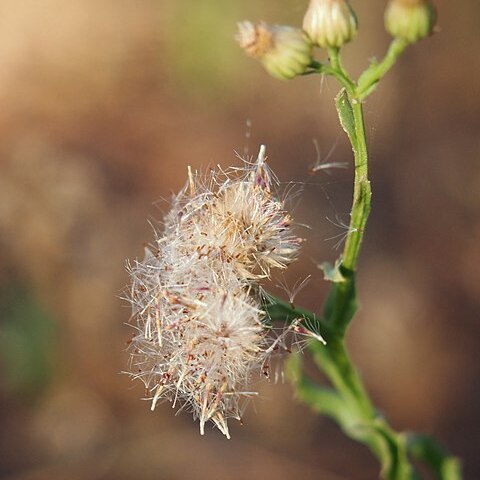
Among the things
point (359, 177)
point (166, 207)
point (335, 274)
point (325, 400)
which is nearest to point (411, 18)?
point (359, 177)

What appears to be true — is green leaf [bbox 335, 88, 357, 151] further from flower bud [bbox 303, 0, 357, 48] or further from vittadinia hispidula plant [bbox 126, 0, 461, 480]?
flower bud [bbox 303, 0, 357, 48]

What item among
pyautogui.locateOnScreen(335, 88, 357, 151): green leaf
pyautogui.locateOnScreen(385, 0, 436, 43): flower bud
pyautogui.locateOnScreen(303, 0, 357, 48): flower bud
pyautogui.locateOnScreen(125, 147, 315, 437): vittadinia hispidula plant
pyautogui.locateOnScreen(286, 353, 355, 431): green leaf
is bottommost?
pyautogui.locateOnScreen(286, 353, 355, 431): green leaf

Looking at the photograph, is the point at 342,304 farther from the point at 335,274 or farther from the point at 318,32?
the point at 318,32

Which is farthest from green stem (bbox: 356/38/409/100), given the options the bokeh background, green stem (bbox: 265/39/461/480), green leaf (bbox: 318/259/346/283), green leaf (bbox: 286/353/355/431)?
the bokeh background

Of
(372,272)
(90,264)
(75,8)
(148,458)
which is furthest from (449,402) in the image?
(75,8)

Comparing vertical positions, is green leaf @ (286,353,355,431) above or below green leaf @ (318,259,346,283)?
below

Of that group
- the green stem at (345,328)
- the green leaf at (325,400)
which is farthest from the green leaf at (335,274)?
the green leaf at (325,400)

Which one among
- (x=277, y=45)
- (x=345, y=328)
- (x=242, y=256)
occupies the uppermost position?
(x=277, y=45)
